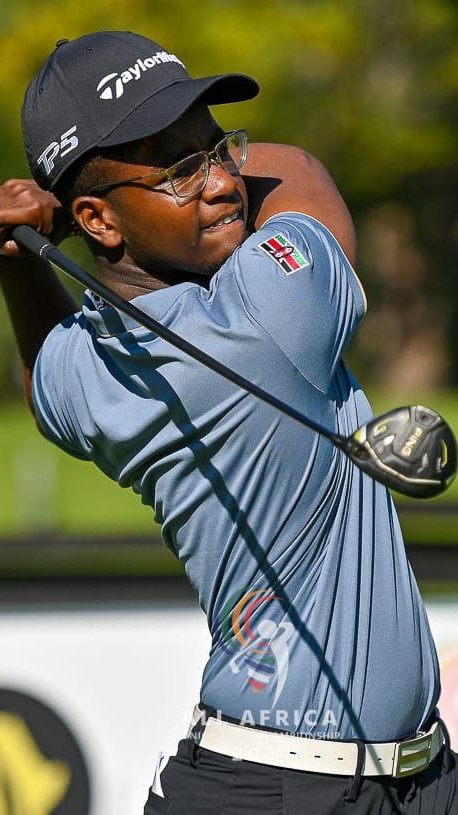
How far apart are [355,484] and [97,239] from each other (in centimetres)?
63

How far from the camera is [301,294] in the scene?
211 centimetres

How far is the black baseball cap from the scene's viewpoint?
86.0 inches

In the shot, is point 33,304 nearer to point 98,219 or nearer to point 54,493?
point 98,219

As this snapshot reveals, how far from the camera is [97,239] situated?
2326 mm

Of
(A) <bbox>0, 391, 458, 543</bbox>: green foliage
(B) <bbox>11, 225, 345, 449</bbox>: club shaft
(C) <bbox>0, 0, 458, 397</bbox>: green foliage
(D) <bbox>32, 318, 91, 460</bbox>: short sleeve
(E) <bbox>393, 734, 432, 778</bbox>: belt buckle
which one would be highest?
(B) <bbox>11, 225, 345, 449</bbox>: club shaft

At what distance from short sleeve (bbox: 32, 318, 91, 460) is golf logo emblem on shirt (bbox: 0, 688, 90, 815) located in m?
1.53

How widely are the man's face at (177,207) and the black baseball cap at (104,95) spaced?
1.9 inches

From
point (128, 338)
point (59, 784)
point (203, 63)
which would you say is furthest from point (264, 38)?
point (128, 338)

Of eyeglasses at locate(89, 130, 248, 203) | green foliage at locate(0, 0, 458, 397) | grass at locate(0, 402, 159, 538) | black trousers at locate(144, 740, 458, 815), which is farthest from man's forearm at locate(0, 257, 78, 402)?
green foliage at locate(0, 0, 458, 397)

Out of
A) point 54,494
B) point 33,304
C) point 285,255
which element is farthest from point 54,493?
point 285,255

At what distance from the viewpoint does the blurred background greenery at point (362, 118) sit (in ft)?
56.0

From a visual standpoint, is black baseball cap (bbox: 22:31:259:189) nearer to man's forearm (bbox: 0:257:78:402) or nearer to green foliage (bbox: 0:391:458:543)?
man's forearm (bbox: 0:257:78:402)

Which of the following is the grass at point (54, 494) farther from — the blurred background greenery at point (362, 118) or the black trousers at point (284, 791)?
the black trousers at point (284, 791)

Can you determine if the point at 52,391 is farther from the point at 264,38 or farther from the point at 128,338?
the point at 264,38
